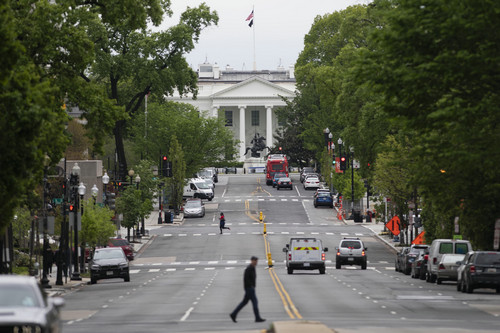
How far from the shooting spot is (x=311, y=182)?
120688 mm

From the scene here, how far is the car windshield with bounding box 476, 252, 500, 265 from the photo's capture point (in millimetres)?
33844

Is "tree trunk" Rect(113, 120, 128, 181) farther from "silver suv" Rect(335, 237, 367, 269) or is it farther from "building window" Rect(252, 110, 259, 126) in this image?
"building window" Rect(252, 110, 259, 126)

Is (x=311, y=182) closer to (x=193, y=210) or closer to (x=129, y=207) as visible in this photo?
(x=193, y=210)

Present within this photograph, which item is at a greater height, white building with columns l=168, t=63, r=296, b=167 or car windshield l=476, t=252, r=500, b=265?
white building with columns l=168, t=63, r=296, b=167

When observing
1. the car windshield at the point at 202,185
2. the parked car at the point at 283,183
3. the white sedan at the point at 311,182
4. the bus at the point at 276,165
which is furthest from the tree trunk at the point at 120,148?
the bus at the point at 276,165

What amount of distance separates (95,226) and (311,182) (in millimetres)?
68776

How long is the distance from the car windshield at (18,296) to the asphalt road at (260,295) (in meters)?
6.40

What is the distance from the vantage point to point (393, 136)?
64.4 metres

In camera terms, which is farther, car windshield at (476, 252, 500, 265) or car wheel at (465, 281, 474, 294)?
car wheel at (465, 281, 474, 294)

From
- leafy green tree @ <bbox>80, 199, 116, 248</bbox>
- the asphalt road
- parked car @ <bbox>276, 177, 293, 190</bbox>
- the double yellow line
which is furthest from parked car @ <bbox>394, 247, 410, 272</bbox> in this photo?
parked car @ <bbox>276, 177, 293, 190</bbox>

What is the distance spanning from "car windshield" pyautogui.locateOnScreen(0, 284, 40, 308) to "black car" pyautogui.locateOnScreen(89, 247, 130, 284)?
92.1ft

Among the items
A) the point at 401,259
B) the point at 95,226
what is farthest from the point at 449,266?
the point at 95,226

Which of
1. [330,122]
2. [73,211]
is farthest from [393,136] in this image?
[330,122]

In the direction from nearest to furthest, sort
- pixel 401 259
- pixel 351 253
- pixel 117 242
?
pixel 401 259 < pixel 351 253 < pixel 117 242
